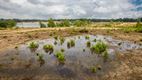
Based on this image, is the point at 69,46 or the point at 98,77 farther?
the point at 69,46

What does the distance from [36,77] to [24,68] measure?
290cm

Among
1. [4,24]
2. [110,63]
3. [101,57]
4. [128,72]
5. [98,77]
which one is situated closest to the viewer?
[98,77]

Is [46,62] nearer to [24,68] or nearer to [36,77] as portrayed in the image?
[24,68]

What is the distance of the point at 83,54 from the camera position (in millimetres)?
26172

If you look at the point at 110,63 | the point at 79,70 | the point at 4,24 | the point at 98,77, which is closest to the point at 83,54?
the point at 110,63

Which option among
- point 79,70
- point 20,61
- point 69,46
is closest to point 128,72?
point 79,70

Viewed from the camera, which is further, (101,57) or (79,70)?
(101,57)

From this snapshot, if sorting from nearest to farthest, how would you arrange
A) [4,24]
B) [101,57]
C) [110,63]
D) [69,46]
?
1. [110,63]
2. [101,57]
3. [69,46]
4. [4,24]

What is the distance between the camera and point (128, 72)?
19.6 m

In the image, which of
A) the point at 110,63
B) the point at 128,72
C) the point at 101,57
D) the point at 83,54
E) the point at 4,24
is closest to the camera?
the point at 128,72

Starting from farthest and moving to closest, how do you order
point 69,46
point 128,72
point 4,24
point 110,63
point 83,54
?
point 4,24
point 69,46
point 83,54
point 110,63
point 128,72

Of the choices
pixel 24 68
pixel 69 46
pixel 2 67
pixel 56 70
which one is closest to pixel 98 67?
pixel 56 70

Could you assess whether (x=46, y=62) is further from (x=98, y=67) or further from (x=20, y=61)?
(x=98, y=67)

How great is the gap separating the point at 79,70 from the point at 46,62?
398 cm
